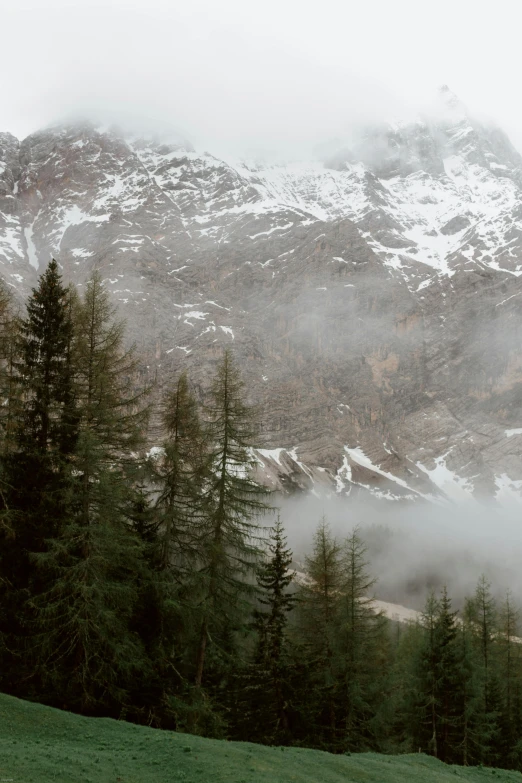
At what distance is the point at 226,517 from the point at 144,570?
11.8ft

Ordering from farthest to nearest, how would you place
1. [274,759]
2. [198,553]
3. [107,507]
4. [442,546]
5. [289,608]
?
[442,546], [289,608], [198,553], [107,507], [274,759]

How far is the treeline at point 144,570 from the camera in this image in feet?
64.7

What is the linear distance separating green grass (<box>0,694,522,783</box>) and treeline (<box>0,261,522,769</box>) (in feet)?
9.16

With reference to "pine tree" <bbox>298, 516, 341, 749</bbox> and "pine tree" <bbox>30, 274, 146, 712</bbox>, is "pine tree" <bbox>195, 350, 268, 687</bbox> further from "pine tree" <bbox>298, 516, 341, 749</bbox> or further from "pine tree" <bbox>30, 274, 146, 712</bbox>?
"pine tree" <bbox>298, 516, 341, 749</bbox>

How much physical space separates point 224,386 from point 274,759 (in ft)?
43.6

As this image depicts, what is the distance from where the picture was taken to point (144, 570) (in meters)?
22.0

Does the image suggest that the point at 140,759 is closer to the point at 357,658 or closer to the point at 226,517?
the point at 226,517

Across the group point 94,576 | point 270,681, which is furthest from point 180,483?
point 270,681

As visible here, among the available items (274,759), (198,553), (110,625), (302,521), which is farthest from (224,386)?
(302,521)

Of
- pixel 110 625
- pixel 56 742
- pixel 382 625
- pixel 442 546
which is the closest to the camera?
pixel 56 742

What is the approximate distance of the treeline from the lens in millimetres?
19734

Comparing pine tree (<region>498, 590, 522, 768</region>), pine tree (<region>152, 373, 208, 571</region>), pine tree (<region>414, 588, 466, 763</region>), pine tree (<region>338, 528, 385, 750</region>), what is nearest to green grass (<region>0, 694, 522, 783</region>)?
pine tree (<region>152, 373, 208, 571</region>)

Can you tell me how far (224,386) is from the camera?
2502 cm

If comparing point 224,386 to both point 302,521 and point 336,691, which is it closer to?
point 336,691
